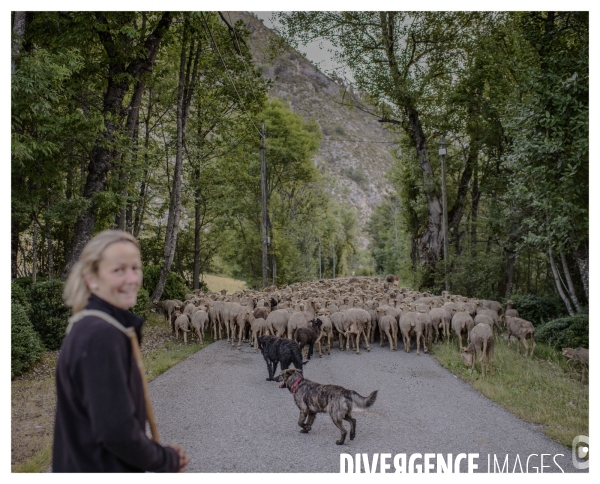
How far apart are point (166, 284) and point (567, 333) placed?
13.0 m

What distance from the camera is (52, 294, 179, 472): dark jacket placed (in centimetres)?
200

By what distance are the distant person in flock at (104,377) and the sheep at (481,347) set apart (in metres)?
7.53

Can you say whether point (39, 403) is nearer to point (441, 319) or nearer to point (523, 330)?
point (441, 319)

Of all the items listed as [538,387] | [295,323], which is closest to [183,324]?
[295,323]

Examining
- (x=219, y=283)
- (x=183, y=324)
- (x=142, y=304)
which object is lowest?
(x=219, y=283)

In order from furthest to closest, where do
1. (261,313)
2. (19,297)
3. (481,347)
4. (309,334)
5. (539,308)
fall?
(539,308) < (261,313) < (309,334) < (481,347) < (19,297)

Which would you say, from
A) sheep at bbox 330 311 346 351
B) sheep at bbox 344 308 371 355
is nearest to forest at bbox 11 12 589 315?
sheep at bbox 344 308 371 355

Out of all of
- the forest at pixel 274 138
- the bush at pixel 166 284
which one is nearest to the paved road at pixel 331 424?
the forest at pixel 274 138

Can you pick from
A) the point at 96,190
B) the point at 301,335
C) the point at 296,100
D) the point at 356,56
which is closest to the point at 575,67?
the point at 301,335

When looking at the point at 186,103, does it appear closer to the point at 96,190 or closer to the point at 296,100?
the point at 96,190

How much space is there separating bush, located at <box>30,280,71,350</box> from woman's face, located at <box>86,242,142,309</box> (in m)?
7.94

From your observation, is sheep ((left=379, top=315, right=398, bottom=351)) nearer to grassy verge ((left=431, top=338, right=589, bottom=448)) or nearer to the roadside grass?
grassy verge ((left=431, top=338, right=589, bottom=448))

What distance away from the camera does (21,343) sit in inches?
312

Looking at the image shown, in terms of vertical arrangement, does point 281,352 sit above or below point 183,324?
above
